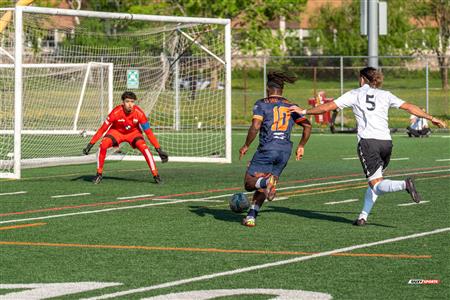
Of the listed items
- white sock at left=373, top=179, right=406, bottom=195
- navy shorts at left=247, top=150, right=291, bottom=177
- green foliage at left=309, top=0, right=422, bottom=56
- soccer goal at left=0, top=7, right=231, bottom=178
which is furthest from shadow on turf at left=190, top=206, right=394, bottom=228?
green foliage at left=309, top=0, right=422, bottom=56

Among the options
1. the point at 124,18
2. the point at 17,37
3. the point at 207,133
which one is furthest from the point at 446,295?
the point at 207,133

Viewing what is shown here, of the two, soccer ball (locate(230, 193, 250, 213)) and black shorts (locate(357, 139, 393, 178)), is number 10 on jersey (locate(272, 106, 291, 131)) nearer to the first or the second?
black shorts (locate(357, 139, 393, 178))

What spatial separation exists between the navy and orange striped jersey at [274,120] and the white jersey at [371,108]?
1.92ft

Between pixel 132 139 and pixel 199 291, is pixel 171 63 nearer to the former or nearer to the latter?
pixel 132 139

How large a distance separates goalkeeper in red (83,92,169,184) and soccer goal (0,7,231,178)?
5.29 feet

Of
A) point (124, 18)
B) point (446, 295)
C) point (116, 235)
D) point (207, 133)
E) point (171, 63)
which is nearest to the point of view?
point (446, 295)

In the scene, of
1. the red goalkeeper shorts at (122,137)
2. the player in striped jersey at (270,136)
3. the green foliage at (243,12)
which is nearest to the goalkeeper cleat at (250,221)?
the player in striped jersey at (270,136)

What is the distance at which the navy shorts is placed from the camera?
14945mm

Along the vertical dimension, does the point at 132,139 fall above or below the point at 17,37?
below

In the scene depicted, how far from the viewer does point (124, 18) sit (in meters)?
25.3

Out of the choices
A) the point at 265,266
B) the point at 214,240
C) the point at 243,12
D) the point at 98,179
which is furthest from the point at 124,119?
the point at 243,12

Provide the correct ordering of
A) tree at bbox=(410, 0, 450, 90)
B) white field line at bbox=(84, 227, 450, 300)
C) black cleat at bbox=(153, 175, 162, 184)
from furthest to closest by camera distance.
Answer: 1. tree at bbox=(410, 0, 450, 90)
2. black cleat at bbox=(153, 175, 162, 184)
3. white field line at bbox=(84, 227, 450, 300)

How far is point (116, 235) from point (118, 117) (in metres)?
7.63

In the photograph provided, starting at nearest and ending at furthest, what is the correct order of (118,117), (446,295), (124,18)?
(446,295) < (118,117) < (124,18)
